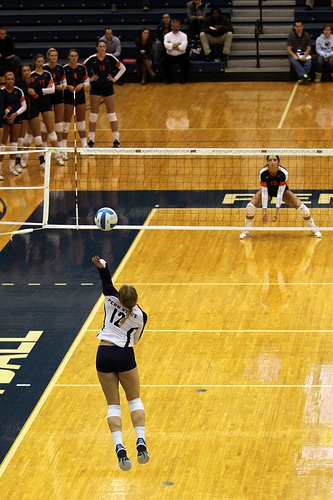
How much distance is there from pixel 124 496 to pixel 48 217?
10628mm

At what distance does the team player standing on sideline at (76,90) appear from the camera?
84.6 ft

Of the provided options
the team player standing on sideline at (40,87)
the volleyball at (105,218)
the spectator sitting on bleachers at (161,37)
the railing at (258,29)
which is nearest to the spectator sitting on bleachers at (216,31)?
the railing at (258,29)

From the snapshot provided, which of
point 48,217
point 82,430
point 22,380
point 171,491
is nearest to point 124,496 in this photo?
point 171,491

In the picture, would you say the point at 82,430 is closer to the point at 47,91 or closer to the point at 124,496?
the point at 124,496

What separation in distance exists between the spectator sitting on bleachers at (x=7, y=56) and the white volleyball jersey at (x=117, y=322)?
70.8ft

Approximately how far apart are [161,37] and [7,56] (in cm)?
460

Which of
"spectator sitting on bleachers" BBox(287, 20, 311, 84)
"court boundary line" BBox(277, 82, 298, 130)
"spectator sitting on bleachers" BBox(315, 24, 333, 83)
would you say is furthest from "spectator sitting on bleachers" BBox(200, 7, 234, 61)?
"spectator sitting on bleachers" BBox(315, 24, 333, 83)

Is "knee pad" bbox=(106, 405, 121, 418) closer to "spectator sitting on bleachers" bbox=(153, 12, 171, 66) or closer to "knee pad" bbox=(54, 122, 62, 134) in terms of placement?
"knee pad" bbox=(54, 122, 62, 134)

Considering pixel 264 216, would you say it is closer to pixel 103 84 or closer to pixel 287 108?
pixel 103 84

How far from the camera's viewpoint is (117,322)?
1182 cm

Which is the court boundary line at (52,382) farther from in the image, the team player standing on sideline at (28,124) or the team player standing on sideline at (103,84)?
the team player standing on sideline at (103,84)

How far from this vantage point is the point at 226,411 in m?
13.8

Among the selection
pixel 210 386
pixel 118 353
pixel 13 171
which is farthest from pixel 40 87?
pixel 118 353

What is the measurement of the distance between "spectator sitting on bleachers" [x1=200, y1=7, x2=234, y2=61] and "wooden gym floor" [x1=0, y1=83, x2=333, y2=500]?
13506mm
